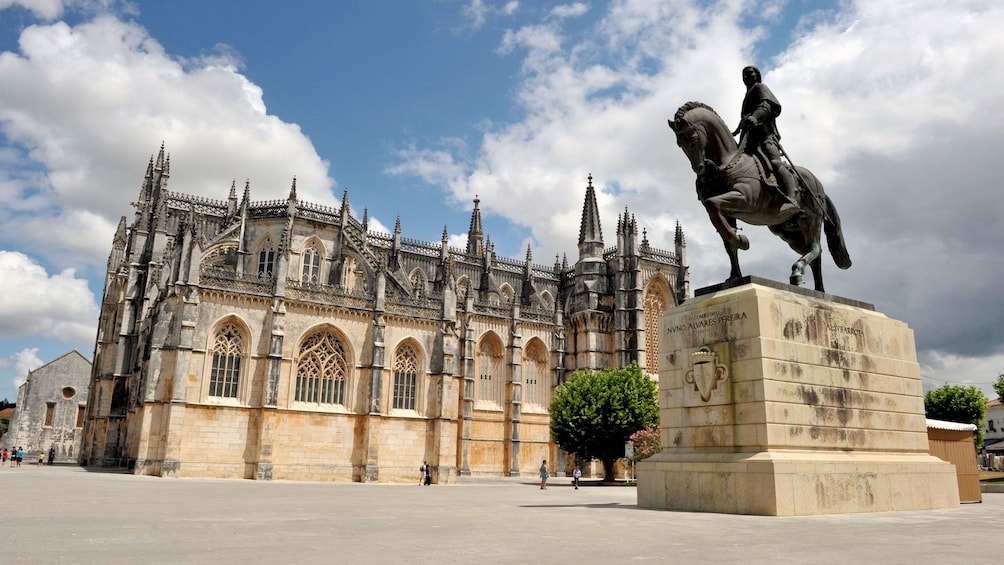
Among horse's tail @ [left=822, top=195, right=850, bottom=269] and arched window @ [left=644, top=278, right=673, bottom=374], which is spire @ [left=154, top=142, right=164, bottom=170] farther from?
horse's tail @ [left=822, top=195, right=850, bottom=269]

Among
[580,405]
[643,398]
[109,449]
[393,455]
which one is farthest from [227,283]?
[643,398]

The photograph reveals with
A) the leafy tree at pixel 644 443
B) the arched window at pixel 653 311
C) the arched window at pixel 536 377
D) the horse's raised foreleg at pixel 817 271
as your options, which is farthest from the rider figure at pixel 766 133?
the arched window at pixel 653 311

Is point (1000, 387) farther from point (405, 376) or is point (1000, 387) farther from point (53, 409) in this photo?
point (53, 409)

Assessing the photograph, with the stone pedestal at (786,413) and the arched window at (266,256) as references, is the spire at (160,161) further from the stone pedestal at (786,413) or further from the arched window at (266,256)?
the stone pedestal at (786,413)

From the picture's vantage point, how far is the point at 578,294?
57.2 meters

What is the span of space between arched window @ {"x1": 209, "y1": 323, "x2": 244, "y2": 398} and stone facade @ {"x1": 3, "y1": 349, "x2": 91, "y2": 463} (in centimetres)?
4155

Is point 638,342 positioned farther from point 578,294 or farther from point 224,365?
point 224,365

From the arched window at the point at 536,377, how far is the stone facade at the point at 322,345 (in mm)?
120

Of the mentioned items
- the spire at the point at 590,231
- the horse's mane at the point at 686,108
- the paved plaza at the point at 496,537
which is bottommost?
the paved plaza at the point at 496,537

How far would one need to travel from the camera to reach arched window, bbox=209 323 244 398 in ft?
109

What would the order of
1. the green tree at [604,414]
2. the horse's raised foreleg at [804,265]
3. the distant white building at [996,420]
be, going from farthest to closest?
the distant white building at [996,420] < the green tree at [604,414] < the horse's raised foreleg at [804,265]

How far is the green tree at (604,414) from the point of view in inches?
1608

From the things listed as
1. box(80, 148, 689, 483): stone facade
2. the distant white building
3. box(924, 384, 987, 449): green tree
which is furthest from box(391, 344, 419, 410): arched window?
the distant white building

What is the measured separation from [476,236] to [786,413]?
52.5m
